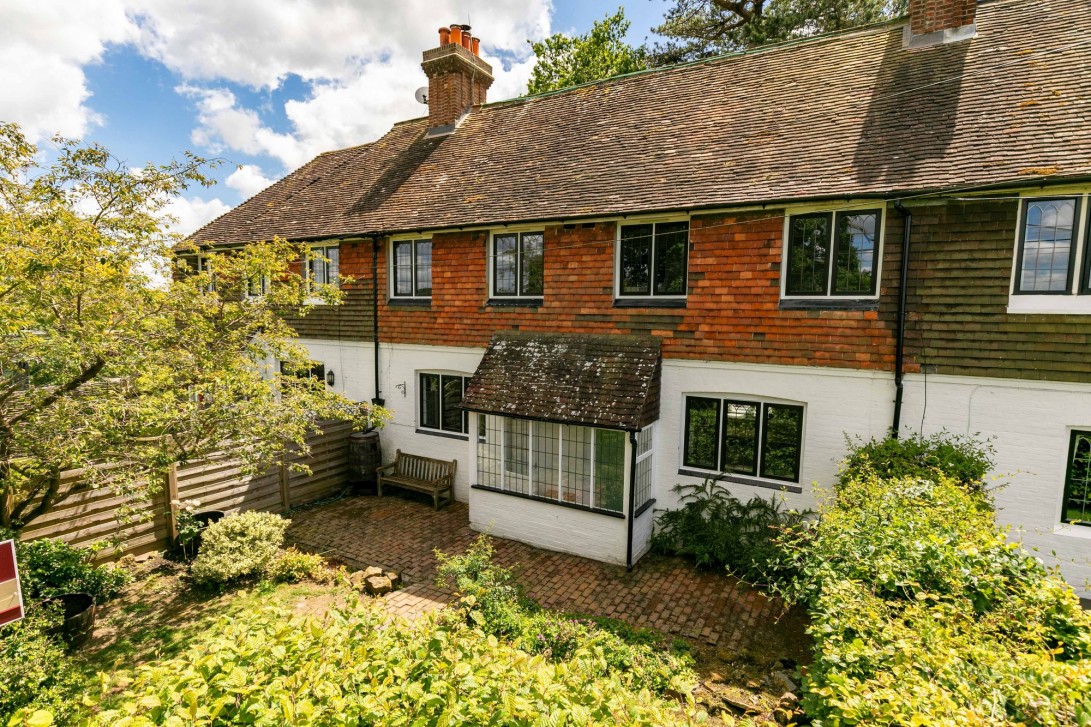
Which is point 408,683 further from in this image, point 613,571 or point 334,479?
point 334,479

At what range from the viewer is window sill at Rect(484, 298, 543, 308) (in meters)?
11.2

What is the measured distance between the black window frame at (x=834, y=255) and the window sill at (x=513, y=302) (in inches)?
191

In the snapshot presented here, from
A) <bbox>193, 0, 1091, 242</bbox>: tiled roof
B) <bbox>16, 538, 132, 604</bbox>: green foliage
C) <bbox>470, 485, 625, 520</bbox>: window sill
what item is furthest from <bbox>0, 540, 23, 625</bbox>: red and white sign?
<bbox>193, 0, 1091, 242</bbox>: tiled roof

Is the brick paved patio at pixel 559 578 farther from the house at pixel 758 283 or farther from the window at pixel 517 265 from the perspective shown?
the window at pixel 517 265

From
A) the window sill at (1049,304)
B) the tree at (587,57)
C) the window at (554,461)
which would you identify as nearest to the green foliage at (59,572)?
the window at (554,461)

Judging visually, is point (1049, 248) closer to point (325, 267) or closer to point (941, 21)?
point (941, 21)

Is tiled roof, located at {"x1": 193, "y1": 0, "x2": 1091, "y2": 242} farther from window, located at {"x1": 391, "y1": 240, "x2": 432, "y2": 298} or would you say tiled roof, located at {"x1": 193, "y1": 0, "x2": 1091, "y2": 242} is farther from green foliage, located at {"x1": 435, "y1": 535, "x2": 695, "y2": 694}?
green foliage, located at {"x1": 435, "y1": 535, "x2": 695, "y2": 694}

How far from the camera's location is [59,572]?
684 centimetres

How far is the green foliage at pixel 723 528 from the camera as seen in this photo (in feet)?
28.0

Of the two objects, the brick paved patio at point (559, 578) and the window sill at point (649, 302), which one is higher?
the window sill at point (649, 302)

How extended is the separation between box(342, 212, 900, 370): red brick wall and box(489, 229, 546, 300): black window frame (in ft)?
0.61

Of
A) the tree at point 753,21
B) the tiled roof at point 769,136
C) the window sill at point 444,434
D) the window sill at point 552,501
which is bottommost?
the window sill at point 552,501

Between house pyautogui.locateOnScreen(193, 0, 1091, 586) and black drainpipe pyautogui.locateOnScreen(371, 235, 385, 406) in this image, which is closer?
house pyautogui.locateOnScreen(193, 0, 1091, 586)

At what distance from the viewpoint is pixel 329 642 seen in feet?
11.2
